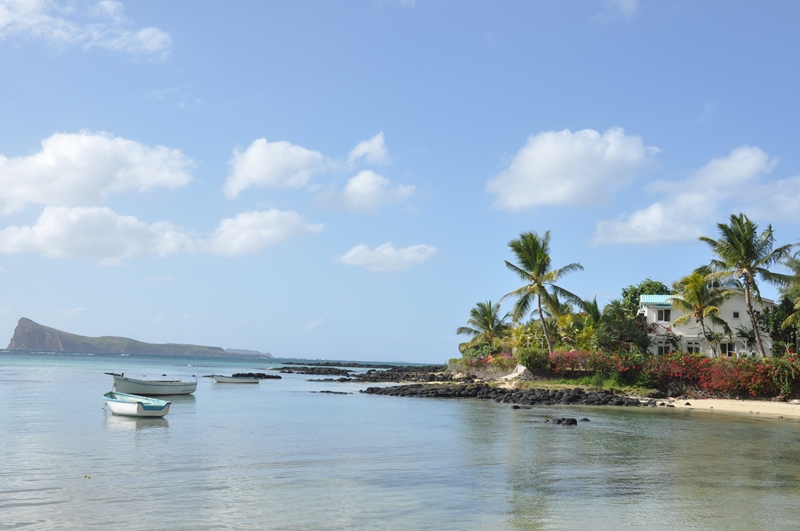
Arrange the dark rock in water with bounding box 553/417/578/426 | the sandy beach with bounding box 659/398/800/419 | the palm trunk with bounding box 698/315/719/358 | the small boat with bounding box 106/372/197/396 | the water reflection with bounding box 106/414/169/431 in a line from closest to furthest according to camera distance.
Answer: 1. the water reflection with bounding box 106/414/169/431
2. the dark rock in water with bounding box 553/417/578/426
3. the sandy beach with bounding box 659/398/800/419
4. the small boat with bounding box 106/372/197/396
5. the palm trunk with bounding box 698/315/719/358

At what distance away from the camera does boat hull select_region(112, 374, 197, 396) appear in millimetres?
36469

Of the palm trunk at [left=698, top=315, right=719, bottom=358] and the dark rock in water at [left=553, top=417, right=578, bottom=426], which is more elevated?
the palm trunk at [left=698, top=315, right=719, bottom=358]

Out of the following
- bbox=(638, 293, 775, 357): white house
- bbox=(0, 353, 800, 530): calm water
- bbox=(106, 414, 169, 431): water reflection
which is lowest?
bbox=(0, 353, 800, 530): calm water

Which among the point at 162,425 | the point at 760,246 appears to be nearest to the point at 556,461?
the point at 162,425

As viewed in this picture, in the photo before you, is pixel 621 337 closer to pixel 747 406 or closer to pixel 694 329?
pixel 694 329

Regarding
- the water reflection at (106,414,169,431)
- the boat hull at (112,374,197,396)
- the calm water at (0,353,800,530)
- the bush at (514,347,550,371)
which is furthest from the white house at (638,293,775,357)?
the water reflection at (106,414,169,431)

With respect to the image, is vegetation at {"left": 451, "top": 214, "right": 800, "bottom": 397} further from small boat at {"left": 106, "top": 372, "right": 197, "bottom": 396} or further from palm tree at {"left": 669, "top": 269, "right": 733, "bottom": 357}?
small boat at {"left": 106, "top": 372, "right": 197, "bottom": 396}

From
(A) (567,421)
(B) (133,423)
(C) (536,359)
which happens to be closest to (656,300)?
(C) (536,359)

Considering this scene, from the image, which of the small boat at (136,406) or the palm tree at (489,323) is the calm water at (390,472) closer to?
the small boat at (136,406)

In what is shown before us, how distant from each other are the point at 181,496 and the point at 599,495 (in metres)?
8.17

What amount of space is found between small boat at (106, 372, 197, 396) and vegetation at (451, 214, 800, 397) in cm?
2099

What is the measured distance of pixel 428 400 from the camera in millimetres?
41094

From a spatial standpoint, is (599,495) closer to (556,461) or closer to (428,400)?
(556,461)

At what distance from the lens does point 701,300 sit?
145ft
